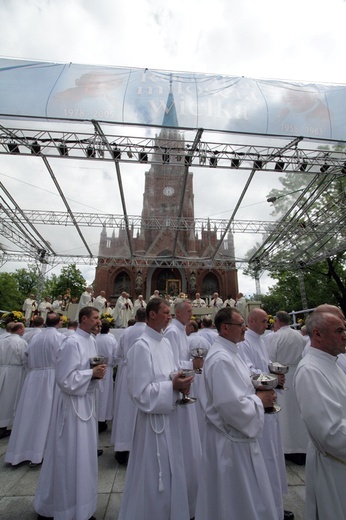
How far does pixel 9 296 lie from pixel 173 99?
37.2 meters

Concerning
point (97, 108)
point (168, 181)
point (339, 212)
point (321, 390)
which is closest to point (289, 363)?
point (321, 390)

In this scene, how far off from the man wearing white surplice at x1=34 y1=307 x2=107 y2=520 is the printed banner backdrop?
7.83 meters

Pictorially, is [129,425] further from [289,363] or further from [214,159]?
[214,159]

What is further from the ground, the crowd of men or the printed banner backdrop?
the printed banner backdrop

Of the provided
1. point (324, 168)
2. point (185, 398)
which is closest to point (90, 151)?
point (324, 168)

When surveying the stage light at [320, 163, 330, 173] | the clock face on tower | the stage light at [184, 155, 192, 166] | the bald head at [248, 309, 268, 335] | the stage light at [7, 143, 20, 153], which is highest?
the clock face on tower

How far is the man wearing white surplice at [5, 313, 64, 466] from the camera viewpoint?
13.3 ft

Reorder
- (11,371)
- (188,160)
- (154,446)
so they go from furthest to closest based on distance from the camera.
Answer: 1. (188,160)
2. (11,371)
3. (154,446)

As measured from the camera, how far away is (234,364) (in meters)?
2.17

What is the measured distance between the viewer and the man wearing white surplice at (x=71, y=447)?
2619mm

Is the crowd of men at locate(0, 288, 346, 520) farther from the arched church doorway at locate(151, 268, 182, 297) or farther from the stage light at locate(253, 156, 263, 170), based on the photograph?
the arched church doorway at locate(151, 268, 182, 297)

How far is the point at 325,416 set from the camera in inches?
71.9

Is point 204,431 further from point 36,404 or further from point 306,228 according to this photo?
point 306,228

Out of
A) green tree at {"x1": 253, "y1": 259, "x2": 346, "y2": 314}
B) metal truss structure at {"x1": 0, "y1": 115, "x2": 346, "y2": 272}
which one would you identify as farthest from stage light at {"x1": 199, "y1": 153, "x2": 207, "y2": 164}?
green tree at {"x1": 253, "y1": 259, "x2": 346, "y2": 314}
